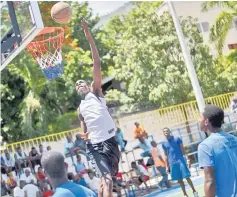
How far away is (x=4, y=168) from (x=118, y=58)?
11.8m

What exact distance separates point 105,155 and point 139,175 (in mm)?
8975

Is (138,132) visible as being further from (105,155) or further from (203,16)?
(203,16)

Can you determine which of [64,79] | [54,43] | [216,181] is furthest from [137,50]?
[216,181]

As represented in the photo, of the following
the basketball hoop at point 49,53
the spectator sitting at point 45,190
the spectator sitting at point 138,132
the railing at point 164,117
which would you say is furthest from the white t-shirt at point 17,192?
the railing at point 164,117

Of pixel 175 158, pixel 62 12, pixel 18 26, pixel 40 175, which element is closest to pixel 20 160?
pixel 40 175

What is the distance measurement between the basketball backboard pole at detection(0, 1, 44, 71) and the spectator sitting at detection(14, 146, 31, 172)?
19.9 ft

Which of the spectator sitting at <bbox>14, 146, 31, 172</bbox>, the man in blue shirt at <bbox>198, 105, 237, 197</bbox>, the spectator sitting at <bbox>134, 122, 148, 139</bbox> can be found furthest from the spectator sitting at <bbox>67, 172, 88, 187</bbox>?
the man in blue shirt at <bbox>198, 105, 237, 197</bbox>

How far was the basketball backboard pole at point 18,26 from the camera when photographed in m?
8.54

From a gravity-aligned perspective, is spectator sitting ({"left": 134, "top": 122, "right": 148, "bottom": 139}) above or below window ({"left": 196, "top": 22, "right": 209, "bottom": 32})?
below

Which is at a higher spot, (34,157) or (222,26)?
(222,26)

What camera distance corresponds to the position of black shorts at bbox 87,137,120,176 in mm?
6824

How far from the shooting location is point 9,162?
49.5 feet

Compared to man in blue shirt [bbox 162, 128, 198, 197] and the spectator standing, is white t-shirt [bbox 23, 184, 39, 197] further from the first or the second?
man in blue shirt [bbox 162, 128, 198, 197]

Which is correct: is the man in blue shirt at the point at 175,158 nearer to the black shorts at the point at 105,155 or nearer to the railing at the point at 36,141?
the railing at the point at 36,141
